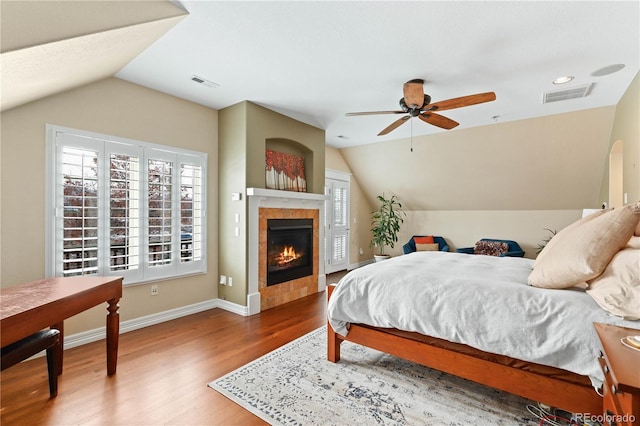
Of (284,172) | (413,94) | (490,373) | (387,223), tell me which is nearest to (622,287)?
(490,373)

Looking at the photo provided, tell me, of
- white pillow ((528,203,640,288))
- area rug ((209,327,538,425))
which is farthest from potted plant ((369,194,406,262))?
white pillow ((528,203,640,288))

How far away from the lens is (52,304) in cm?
192

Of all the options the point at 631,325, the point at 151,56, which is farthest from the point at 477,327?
the point at 151,56

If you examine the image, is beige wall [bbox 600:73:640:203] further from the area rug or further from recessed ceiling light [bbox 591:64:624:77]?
the area rug

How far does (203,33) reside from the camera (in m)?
2.46

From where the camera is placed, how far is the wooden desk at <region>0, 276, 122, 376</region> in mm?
1674

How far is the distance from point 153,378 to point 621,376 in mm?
2826

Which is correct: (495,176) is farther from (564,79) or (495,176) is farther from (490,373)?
(490,373)

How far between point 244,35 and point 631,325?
316 cm

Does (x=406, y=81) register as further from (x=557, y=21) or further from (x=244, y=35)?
(x=244, y=35)

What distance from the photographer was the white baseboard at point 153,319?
9.80 feet

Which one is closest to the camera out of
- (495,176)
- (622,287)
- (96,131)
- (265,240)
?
(622,287)

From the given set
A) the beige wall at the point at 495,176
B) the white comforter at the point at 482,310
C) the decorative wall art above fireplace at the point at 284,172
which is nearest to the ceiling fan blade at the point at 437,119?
the white comforter at the point at 482,310

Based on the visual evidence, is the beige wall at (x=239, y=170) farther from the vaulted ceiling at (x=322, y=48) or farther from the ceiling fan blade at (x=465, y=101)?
the ceiling fan blade at (x=465, y=101)
